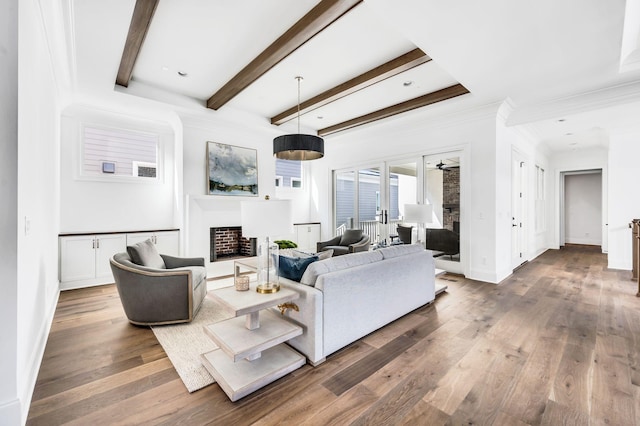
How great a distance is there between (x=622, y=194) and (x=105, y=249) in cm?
908

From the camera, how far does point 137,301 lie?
9.34 feet

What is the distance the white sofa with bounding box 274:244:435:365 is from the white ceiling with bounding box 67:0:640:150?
2202 mm

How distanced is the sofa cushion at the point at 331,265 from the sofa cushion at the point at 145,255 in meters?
1.92

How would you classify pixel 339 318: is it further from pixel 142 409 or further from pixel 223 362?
pixel 142 409

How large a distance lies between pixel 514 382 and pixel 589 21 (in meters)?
3.12

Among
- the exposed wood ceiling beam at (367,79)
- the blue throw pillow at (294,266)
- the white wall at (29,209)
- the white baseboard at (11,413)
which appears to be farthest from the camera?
the exposed wood ceiling beam at (367,79)

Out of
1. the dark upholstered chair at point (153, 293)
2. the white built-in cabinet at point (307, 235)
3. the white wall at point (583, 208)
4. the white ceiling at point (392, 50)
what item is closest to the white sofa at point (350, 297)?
the dark upholstered chair at point (153, 293)

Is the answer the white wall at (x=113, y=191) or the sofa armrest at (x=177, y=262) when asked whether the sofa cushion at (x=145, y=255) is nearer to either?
the sofa armrest at (x=177, y=262)

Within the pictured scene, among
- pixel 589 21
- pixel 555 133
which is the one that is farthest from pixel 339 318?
pixel 555 133

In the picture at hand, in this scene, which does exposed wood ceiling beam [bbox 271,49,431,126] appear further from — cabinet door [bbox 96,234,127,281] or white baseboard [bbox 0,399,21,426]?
white baseboard [bbox 0,399,21,426]

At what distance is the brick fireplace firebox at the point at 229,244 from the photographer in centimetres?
538

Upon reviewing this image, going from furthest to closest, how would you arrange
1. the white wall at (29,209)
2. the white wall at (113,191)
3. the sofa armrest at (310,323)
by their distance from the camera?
the white wall at (113,191), the sofa armrest at (310,323), the white wall at (29,209)

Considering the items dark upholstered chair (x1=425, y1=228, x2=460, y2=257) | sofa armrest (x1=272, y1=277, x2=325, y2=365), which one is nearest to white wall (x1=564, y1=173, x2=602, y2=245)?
dark upholstered chair (x1=425, y1=228, x2=460, y2=257)

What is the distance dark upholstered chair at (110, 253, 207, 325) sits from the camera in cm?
283
